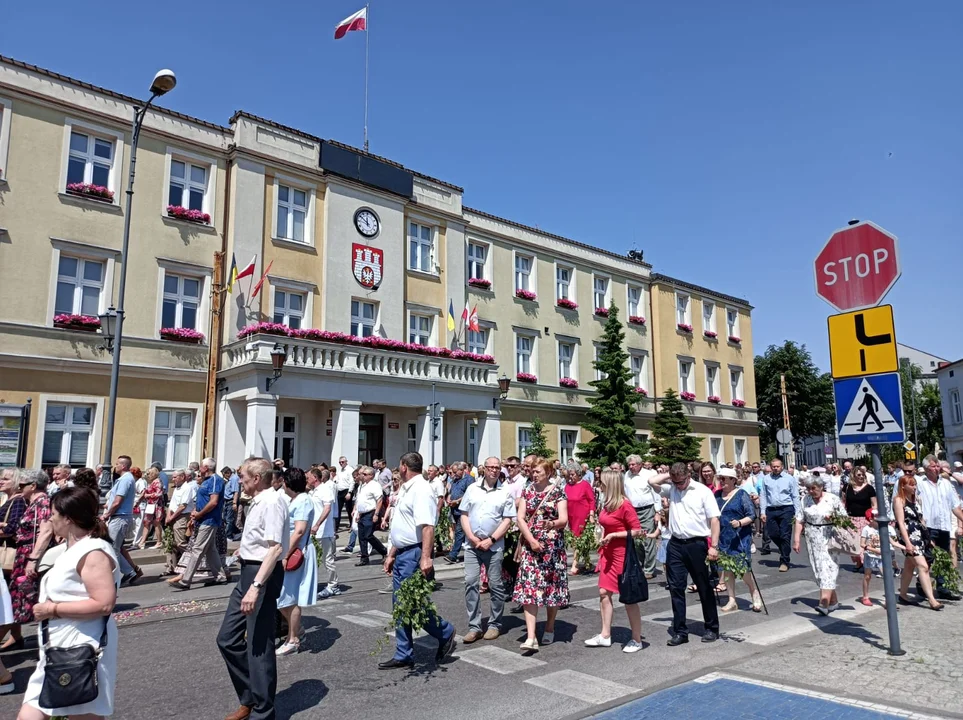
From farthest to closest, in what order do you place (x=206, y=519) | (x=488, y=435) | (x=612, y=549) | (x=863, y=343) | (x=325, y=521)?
(x=488, y=435), (x=206, y=519), (x=325, y=521), (x=612, y=549), (x=863, y=343)

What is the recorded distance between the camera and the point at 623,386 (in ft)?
100

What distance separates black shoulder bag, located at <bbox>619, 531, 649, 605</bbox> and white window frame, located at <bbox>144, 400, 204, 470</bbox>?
645 inches

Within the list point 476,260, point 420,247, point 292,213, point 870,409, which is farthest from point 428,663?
point 476,260

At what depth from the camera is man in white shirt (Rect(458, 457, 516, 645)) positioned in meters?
7.60

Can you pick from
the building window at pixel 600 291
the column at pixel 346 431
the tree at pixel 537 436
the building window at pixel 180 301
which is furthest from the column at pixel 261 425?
the building window at pixel 600 291

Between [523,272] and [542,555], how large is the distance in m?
24.8

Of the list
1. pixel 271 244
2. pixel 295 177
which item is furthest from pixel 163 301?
pixel 295 177

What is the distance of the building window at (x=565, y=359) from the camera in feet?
106

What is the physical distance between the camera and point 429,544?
677cm

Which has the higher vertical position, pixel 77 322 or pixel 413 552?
pixel 77 322

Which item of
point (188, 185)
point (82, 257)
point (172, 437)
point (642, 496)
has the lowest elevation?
point (642, 496)

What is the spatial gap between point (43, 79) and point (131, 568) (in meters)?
14.4

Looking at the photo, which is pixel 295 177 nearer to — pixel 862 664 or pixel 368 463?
pixel 368 463

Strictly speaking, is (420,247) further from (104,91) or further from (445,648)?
(445,648)
